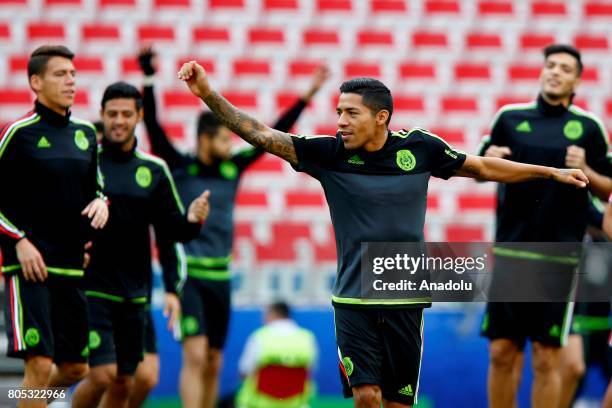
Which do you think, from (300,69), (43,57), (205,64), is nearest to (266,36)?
(300,69)

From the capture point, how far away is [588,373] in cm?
1171

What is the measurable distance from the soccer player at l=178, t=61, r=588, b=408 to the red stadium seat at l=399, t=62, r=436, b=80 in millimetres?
9352

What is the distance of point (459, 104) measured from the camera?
51.8ft

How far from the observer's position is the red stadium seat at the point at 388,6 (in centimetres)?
1634

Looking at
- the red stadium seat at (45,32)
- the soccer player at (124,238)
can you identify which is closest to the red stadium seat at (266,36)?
the red stadium seat at (45,32)

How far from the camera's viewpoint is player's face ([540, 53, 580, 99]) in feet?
27.5

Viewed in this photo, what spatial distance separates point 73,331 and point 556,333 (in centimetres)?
339

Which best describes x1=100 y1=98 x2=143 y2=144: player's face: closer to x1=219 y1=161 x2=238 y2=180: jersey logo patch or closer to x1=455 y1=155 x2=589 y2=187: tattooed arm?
x1=219 y1=161 x2=238 y2=180: jersey logo patch

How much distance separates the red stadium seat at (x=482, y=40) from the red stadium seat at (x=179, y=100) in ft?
13.2

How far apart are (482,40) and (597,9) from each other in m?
1.85

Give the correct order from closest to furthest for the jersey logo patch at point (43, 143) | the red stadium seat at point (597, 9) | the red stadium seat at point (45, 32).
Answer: the jersey logo patch at point (43, 143) → the red stadium seat at point (45, 32) → the red stadium seat at point (597, 9)

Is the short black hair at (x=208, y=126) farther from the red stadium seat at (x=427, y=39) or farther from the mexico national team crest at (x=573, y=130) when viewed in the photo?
the red stadium seat at (x=427, y=39)

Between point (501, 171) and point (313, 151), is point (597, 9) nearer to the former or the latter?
point (501, 171)

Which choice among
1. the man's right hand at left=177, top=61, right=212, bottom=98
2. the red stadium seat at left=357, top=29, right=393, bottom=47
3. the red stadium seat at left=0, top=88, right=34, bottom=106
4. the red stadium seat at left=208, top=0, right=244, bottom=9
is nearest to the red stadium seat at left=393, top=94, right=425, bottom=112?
the red stadium seat at left=357, top=29, right=393, bottom=47
